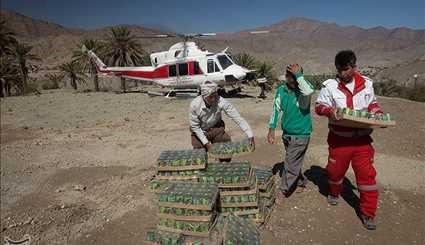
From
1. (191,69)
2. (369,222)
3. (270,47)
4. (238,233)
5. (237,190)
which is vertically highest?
(270,47)

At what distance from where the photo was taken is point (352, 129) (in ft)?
14.1

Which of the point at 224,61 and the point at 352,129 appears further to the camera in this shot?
the point at 224,61

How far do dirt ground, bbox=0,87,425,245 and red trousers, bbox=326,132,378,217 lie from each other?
17.3 inches

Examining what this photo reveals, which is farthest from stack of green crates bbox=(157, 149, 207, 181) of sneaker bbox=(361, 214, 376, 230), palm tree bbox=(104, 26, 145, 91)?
palm tree bbox=(104, 26, 145, 91)

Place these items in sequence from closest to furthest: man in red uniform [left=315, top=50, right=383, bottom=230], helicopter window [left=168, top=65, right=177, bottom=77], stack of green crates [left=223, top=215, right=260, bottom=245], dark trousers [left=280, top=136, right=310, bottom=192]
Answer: stack of green crates [left=223, top=215, right=260, bottom=245], man in red uniform [left=315, top=50, right=383, bottom=230], dark trousers [left=280, top=136, right=310, bottom=192], helicopter window [left=168, top=65, right=177, bottom=77]

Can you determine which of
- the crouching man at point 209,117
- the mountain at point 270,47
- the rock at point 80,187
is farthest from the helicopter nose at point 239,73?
the mountain at point 270,47

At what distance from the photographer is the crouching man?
16.5 feet

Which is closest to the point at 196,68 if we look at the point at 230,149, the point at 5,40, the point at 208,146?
the point at 208,146

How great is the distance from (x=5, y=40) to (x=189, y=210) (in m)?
38.2

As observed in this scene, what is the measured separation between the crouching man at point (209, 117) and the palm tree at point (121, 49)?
3241 centimetres

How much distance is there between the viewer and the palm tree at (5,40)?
113 feet

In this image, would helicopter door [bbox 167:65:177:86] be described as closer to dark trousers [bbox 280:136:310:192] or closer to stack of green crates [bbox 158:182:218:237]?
dark trousers [bbox 280:136:310:192]

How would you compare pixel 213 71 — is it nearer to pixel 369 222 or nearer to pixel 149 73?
pixel 149 73

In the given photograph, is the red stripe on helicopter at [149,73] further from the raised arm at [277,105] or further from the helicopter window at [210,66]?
the raised arm at [277,105]
